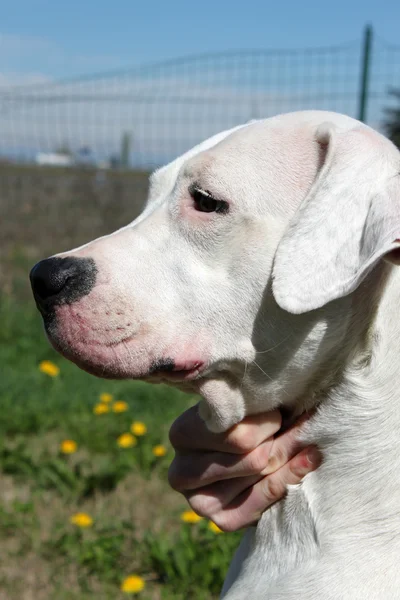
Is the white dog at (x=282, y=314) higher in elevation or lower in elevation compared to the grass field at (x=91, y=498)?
higher

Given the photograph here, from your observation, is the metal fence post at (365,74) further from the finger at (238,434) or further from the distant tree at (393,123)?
the finger at (238,434)

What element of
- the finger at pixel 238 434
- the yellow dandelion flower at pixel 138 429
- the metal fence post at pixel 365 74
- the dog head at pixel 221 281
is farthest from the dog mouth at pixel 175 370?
the metal fence post at pixel 365 74

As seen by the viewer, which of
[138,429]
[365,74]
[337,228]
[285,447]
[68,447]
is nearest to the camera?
[337,228]

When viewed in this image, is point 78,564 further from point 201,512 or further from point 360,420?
point 360,420

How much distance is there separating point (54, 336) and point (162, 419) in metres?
2.97

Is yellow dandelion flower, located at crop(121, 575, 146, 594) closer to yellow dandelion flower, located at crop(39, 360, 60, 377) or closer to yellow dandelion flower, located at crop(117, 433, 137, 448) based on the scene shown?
yellow dandelion flower, located at crop(117, 433, 137, 448)

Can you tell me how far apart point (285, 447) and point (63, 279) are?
0.82 meters

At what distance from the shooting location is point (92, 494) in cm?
438

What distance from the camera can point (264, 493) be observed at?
2318mm

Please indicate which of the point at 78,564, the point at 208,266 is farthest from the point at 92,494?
the point at 208,266

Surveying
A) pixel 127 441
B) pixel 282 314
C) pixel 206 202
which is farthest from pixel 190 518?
pixel 206 202

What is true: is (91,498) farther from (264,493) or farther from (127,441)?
(264,493)

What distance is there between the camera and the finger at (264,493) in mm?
2230

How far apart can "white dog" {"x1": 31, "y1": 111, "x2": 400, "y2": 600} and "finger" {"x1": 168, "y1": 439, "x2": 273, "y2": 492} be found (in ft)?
0.46
